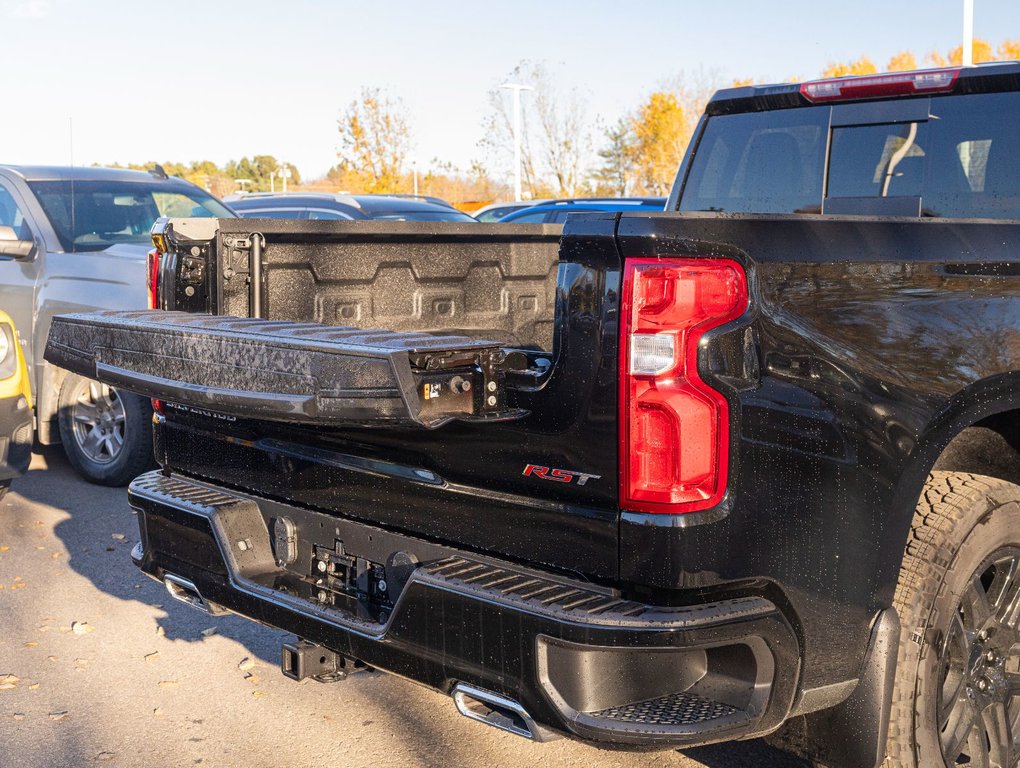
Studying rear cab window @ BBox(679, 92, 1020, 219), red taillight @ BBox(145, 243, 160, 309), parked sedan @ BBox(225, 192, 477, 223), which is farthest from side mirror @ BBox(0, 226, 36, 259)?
rear cab window @ BBox(679, 92, 1020, 219)

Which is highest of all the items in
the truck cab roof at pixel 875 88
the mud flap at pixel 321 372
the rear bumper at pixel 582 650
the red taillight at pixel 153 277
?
the truck cab roof at pixel 875 88

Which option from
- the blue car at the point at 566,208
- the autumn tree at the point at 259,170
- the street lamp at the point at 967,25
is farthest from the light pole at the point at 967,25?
the autumn tree at the point at 259,170

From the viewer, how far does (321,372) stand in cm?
263

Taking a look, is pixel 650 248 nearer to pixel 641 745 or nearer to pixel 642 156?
pixel 641 745

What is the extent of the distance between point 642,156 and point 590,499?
115 feet

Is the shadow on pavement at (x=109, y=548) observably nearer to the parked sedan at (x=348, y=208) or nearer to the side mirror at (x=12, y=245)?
the side mirror at (x=12, y=245)

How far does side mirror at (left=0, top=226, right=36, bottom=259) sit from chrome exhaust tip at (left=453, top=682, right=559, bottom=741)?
550cm

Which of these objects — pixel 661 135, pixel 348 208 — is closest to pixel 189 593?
pixel 348 208

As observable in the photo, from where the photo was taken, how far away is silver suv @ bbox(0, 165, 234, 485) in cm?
684

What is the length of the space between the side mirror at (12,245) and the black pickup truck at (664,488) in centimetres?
409

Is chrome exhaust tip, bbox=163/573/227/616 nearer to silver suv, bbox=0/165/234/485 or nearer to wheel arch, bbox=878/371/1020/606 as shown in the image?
wheel arch, bbox=878/371/1020/606

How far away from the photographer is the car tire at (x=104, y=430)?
21.9 ft

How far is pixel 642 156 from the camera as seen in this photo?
3653cm

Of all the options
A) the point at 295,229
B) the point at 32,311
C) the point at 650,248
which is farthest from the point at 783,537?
the point at 32,311
